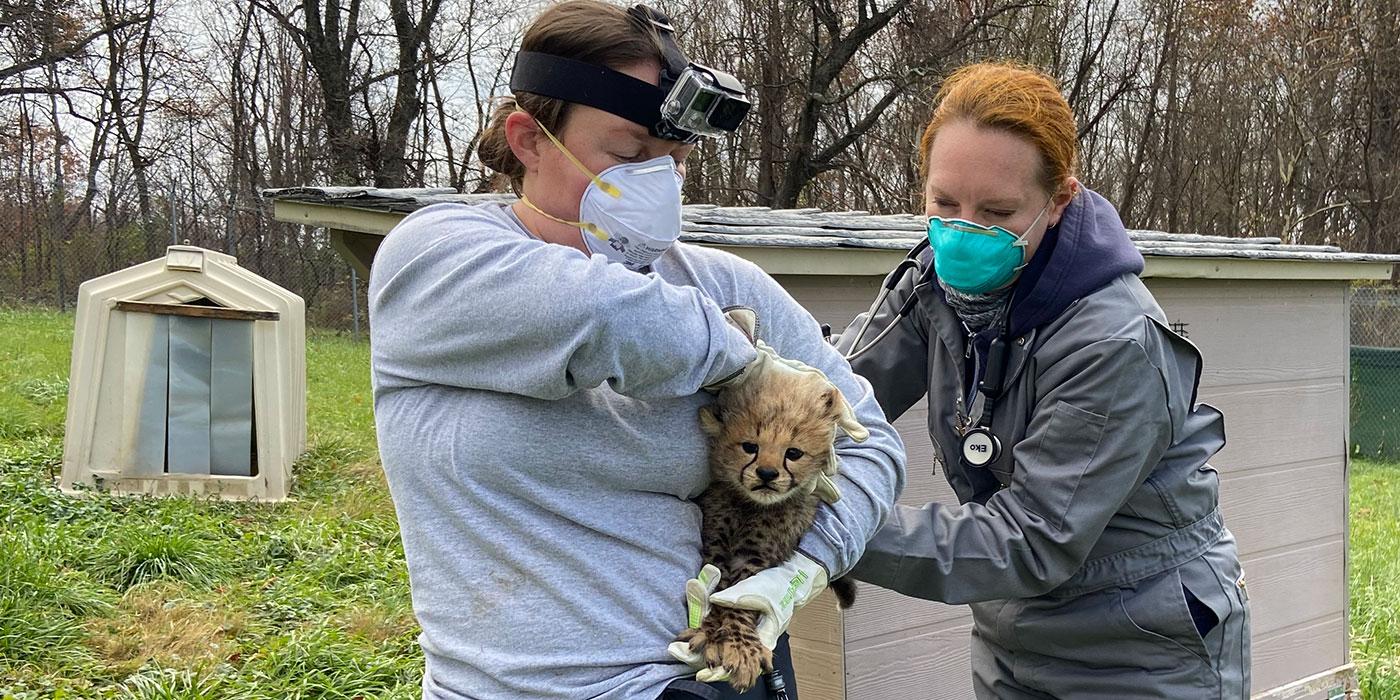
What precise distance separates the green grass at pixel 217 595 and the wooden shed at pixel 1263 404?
3.35 feet

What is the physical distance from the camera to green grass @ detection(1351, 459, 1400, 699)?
5777 millimetres

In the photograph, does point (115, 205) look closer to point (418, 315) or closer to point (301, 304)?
point (301, 304)

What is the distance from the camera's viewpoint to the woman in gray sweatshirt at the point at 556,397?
1628 millimetres

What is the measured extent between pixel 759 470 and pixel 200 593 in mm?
4345

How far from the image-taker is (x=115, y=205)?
62.7ft

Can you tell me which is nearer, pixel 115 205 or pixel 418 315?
pixel 418 315

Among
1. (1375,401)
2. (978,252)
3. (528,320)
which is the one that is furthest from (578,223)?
(1375,401)

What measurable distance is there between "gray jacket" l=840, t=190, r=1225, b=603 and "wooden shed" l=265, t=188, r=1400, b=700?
1.28 meters

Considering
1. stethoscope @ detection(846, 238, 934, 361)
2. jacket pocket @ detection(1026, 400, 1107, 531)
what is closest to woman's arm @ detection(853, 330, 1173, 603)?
jacket pocket @ detection(1026, 400, 1107, 531)

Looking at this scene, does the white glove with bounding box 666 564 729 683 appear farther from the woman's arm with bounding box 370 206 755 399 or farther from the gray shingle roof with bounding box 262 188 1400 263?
the gray shingle roof with bounding box 262 188 1400 263

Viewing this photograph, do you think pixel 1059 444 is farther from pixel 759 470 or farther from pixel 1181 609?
pixel 759 470

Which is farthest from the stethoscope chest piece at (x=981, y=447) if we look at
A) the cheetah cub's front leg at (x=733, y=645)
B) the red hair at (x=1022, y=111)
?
the cheetah cub's front leg at (x=733, y=645)

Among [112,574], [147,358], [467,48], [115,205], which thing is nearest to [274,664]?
[112,574]

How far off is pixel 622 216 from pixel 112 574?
15.4 feet
